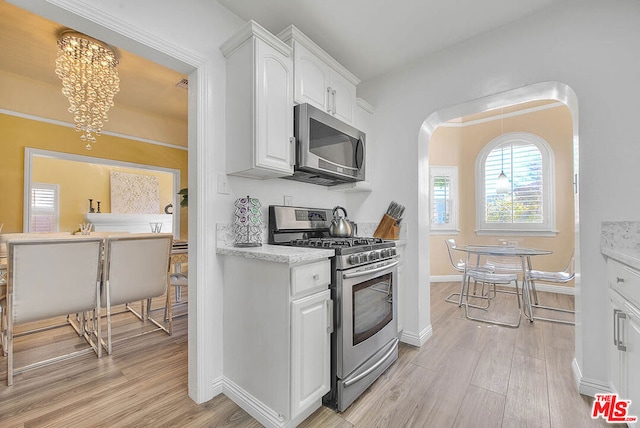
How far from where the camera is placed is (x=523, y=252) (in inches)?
122

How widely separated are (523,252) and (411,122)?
1998 millimetres

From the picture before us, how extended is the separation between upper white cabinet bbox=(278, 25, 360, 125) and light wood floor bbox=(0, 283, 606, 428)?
204cm

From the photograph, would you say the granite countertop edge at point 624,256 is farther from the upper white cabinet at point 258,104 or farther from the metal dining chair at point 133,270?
the metal dining chair at point 133,270

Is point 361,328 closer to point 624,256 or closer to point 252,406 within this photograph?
point 252,406

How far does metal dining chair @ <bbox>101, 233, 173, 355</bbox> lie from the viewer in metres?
2.37

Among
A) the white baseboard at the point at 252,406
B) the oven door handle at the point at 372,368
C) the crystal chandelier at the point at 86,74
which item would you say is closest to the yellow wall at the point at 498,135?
the oven door handle at the point at 372,368

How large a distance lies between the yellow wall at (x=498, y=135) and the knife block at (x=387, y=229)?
248cm

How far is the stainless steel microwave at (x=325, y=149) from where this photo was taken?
6.29ft

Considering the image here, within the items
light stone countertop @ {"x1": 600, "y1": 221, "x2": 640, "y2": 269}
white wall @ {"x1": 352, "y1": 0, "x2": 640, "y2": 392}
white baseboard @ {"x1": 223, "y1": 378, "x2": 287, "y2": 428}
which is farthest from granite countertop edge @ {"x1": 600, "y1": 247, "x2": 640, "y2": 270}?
white baseboard @ {"x1": 223, "y1": 378, "x2": 287, "y2": 428}

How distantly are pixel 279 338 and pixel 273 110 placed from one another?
4.42 ft

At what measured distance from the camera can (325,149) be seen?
2111 mm

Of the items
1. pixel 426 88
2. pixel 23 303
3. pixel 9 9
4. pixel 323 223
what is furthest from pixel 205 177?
pixel 9 9

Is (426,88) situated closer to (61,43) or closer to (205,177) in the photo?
(205,177)

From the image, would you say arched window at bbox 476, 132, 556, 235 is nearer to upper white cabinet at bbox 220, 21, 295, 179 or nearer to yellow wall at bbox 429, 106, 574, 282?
yellow wall at bbox 429, 106, 574, 282
